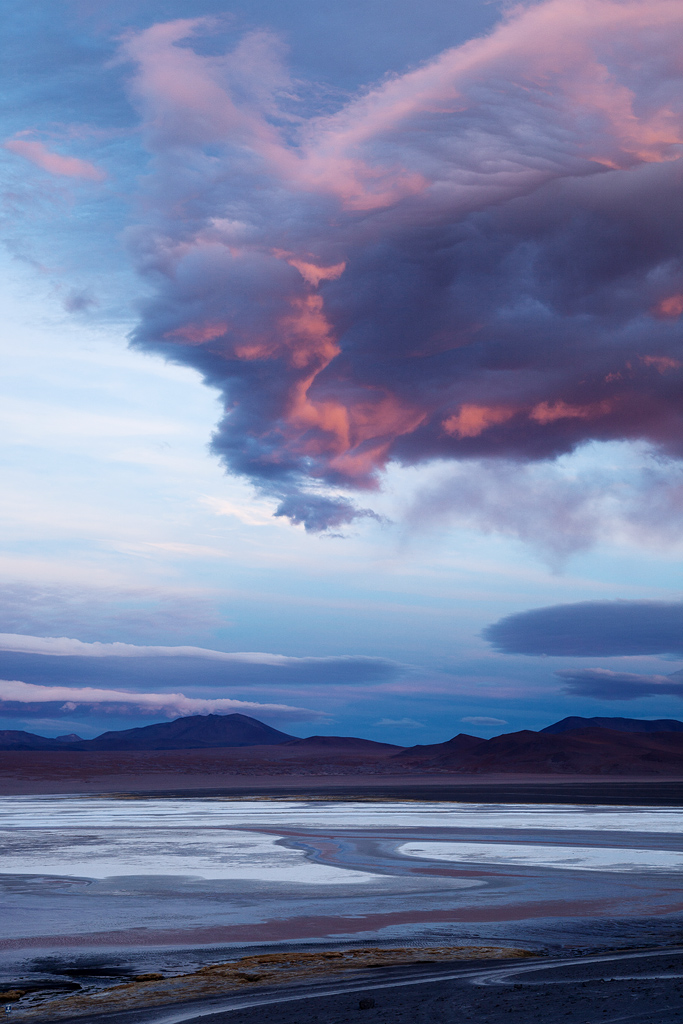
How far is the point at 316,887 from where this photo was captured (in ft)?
58.2

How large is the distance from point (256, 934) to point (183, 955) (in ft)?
5.49

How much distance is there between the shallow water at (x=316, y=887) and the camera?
12898 mm

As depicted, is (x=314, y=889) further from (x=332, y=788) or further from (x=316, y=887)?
(x=332, y=788)

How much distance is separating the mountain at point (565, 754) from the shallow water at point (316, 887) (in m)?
88.6

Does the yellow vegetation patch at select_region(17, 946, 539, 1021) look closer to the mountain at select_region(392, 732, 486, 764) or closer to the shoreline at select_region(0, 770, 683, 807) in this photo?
the shoreline at select_region(0, 770, 683, 807)

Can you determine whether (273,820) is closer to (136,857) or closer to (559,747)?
(136,857)

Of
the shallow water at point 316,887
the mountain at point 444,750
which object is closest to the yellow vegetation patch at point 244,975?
the shallow water at point 316,887

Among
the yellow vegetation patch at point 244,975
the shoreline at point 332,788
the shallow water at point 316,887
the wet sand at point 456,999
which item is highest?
the wet sand at point 456,999

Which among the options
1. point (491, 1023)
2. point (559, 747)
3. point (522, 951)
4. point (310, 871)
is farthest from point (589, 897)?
point (559, 747)

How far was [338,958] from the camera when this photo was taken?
11.6 metres

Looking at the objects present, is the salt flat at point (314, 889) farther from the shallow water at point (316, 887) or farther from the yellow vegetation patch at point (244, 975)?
the yellow vegetation patch at point (244, 975)

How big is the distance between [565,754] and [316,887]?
11535 cm

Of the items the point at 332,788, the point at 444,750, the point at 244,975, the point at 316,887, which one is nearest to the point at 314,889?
the point at 316,887

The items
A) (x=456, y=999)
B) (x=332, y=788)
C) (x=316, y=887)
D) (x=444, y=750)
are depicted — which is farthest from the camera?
(x=444, y=750)
